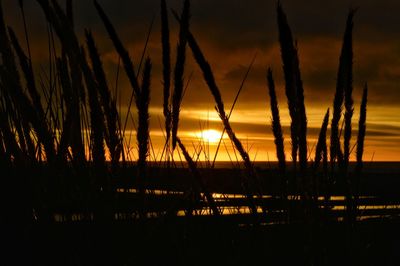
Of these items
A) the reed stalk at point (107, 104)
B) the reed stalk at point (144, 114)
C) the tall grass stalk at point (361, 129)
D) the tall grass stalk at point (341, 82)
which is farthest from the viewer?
the tall grass stalk at point (361, 129)

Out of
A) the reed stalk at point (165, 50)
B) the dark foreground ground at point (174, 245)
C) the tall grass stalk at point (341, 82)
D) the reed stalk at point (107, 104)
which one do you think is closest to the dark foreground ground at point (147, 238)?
the dark foreground ground at point (174, 245)

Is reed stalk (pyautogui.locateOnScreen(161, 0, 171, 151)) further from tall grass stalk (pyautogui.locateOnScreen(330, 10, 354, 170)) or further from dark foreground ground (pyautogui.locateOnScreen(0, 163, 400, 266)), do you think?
tall grass stalk (pyautogui.locateOnScreen(330, 10, 354, 170))

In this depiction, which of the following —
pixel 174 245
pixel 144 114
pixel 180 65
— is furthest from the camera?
pixel 180 65

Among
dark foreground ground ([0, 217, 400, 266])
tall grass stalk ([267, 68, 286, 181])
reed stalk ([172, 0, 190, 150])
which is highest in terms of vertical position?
reed stalk ([172, 0, 190, 150])

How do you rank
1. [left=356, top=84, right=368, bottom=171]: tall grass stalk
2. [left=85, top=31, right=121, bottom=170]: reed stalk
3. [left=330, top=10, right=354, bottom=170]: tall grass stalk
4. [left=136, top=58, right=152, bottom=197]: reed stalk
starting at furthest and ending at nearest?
[left=356, top=84, right=368, bottom=171]: tall grass stalk, [left=330, top=10, right=354, bottom=170]: tall grass stalk, [left=85, top=31, right=121, bottom=170]: reed stalk, [left=136, top=58, right=152, bottom=197]: reed stalk

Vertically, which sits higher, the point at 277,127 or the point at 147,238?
the point at 277,127

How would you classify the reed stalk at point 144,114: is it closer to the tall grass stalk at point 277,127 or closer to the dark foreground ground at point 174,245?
the dark foreground ground at point 174,245

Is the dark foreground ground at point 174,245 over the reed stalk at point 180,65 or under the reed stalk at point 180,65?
under

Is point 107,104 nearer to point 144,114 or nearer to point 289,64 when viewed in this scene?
point 144,114

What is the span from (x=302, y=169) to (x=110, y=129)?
1.93 feet

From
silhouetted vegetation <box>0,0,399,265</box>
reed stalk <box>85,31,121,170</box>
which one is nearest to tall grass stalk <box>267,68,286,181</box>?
silhouetted vegetation <box>0,0,399,265</box>

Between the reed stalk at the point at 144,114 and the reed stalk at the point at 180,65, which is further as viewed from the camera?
the reed stalk at the point at 180,65

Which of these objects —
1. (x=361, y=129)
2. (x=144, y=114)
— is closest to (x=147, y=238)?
(x=144, y=114)

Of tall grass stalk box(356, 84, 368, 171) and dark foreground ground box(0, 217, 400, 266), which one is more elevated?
tall grass stalk box(356, 84, 368, 171)
